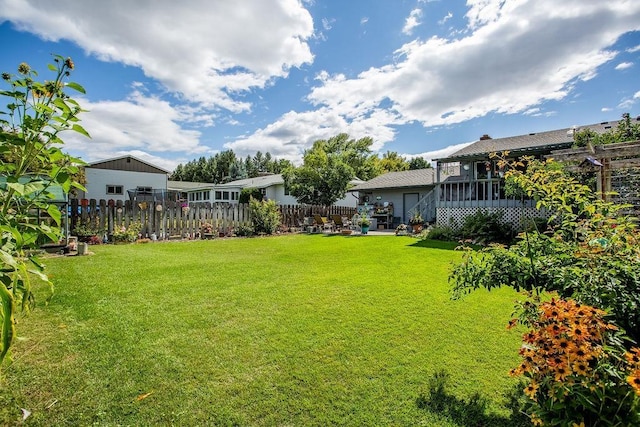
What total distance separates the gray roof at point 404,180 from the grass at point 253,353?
16.4 m

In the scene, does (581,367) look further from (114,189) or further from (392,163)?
(392,163)

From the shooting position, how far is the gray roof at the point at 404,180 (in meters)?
20.4

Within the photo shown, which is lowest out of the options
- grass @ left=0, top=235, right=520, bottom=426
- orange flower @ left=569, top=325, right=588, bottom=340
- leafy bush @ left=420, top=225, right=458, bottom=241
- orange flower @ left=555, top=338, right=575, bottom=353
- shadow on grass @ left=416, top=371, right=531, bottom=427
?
shadow on grass @ left=416, top=371, right=531, bottom=427

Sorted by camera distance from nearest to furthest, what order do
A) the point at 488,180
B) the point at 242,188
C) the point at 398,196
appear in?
the point at 488,180
the point at 398,196
the point at 242,188

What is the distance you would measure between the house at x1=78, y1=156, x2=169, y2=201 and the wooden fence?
15.9m

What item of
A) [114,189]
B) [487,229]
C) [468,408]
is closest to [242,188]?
[114,189]

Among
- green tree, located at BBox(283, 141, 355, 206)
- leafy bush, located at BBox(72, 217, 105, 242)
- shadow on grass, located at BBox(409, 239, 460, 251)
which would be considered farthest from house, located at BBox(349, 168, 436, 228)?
leafy bush, located at BBox(72, 217, 105, 242)

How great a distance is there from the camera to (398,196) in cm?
2262

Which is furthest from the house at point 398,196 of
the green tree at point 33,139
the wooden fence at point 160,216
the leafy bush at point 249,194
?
the green tree at point 33,139

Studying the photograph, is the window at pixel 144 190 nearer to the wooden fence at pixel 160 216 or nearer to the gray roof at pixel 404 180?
the wooden fence at pixel 160 216

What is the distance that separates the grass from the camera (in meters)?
2.00

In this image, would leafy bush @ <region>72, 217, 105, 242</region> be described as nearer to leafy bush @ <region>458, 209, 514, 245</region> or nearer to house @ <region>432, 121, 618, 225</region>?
leafy bush @ <region>458, 209, 514, 245</region>

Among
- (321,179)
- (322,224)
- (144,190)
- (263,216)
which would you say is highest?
(321,179)

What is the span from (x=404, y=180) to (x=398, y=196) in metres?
1.29
